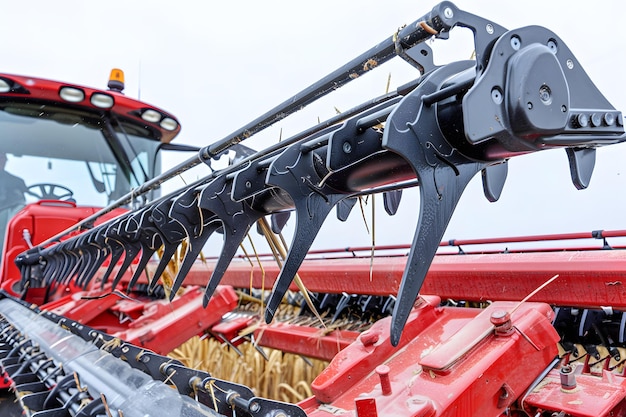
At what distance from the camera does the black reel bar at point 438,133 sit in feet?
2.40

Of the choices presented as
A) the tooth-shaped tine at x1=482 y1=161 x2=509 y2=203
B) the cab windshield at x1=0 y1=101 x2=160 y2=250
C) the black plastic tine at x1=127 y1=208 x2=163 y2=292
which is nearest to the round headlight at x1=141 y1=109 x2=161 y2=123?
the cab windshield at x1=0 y1=101 x2=160 y2=250

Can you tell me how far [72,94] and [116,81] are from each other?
2.26 feet

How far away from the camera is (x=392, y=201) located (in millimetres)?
1344

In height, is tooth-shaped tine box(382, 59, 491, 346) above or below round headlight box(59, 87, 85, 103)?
below

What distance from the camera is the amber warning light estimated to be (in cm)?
407

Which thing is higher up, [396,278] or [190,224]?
[190,224]

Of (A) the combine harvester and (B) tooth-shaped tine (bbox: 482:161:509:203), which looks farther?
(B) tooth-shaped tine (bbox: 482:161:509:203)

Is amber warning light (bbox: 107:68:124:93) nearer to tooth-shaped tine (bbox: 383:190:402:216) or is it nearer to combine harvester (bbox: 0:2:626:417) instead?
combine harvester (bbox: 0:2:626:417)

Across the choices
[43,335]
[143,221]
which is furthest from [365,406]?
[43,335]

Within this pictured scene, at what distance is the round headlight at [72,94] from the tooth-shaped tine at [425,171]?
126 inches

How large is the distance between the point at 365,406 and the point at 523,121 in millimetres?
618

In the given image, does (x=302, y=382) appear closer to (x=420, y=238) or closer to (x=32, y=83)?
(x=420, y=238)

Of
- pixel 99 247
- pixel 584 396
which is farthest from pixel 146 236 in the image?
pixel 584 396

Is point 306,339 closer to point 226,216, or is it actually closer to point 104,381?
point 104,381
